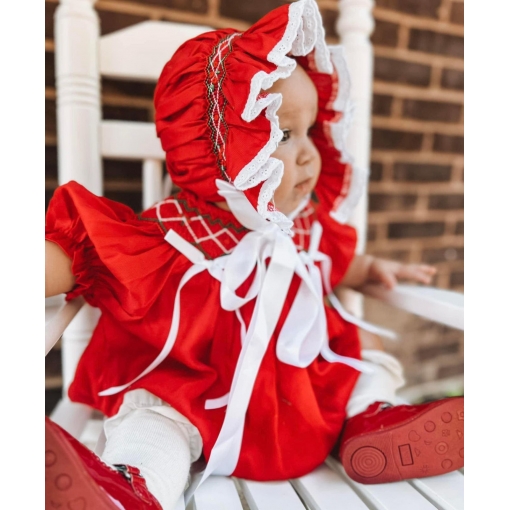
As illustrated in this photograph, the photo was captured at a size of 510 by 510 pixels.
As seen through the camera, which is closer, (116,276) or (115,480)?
(115,480)

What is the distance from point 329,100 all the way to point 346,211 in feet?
0.53

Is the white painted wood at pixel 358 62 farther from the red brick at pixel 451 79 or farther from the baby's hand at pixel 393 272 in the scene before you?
the red brick at pixel 451 79

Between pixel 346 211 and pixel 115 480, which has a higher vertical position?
pixel 346 211

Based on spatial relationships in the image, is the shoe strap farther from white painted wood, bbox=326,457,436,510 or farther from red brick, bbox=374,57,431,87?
red brick, bbox=374,57,431,87

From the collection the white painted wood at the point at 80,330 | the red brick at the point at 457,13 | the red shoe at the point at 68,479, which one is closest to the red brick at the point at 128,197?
the white painted wood at the point at 80,330

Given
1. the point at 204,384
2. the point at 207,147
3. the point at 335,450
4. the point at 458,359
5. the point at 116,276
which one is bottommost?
the point at 458,359

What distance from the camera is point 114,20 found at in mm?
786

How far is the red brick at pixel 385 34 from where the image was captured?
100 cm

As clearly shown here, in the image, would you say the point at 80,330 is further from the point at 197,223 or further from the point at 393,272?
the point at 393,272

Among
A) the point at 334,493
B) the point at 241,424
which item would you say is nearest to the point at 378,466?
the point at 334,493

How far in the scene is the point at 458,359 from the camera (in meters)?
1.32
